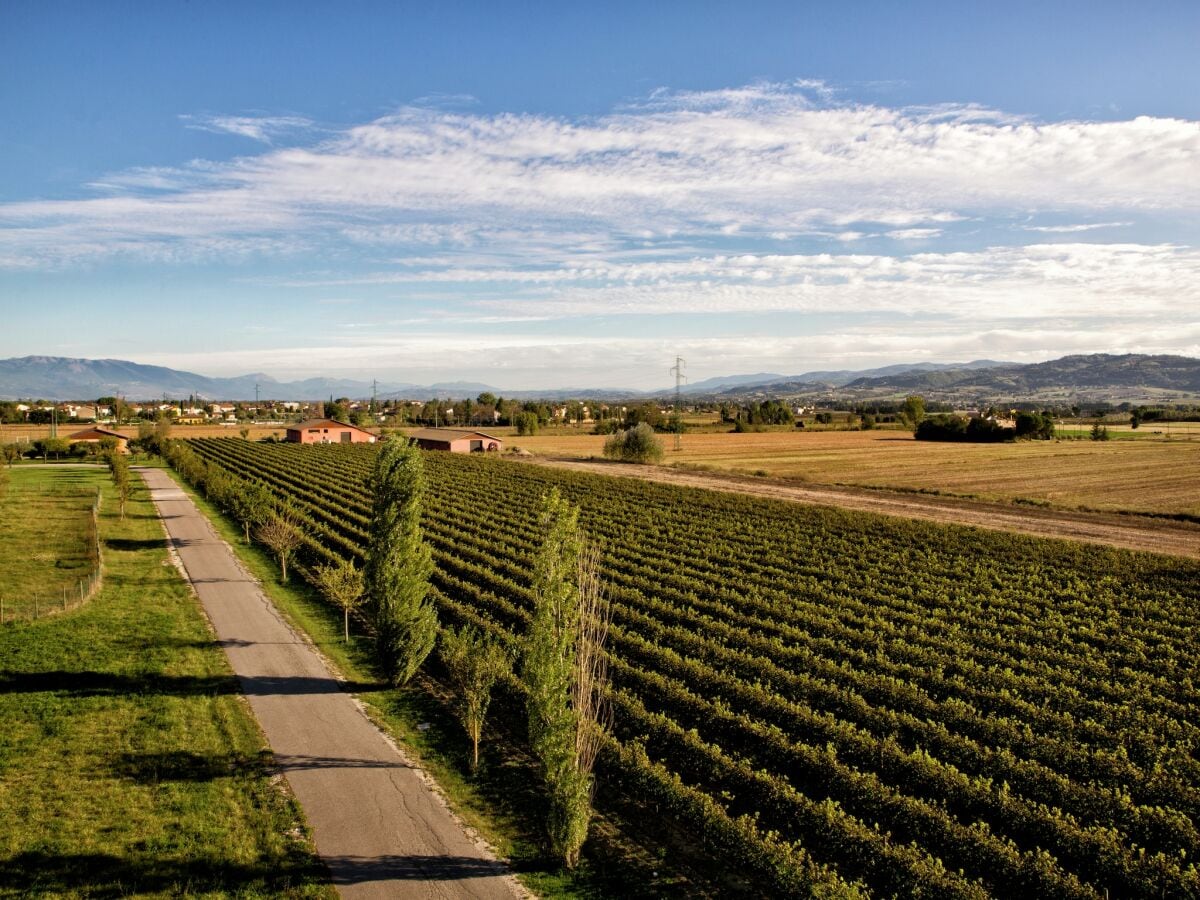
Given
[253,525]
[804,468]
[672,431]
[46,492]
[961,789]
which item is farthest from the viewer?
[672,431]

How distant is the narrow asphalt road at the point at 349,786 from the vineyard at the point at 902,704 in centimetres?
400

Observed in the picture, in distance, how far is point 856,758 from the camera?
17.8 m

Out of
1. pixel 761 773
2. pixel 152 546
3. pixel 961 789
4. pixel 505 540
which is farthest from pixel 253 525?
pixel 961 789

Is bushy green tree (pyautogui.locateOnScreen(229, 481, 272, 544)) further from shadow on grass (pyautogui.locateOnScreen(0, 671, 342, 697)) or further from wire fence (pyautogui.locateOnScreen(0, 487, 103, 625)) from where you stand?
shadow on grass (pyautogui.locateOnScreen(0, 671, 342, 697))

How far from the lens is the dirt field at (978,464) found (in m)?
65.4

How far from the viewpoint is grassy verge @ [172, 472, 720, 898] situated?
14.6 m

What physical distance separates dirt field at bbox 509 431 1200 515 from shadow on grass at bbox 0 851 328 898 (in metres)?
60.8

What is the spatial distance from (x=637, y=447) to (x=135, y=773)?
270ft

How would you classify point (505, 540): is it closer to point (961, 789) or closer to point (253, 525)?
point (253, 525)

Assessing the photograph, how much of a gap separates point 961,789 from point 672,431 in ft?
458

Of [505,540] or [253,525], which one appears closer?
[505,540]

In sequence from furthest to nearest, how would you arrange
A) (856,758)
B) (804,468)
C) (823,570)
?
(804,468) → (823,570) → (856,758)

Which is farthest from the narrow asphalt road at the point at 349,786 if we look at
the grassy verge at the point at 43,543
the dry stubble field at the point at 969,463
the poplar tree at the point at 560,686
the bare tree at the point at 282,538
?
the dry stubble field at the point at 969,463

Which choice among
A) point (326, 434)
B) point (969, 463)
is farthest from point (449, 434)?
point (969, 463)
